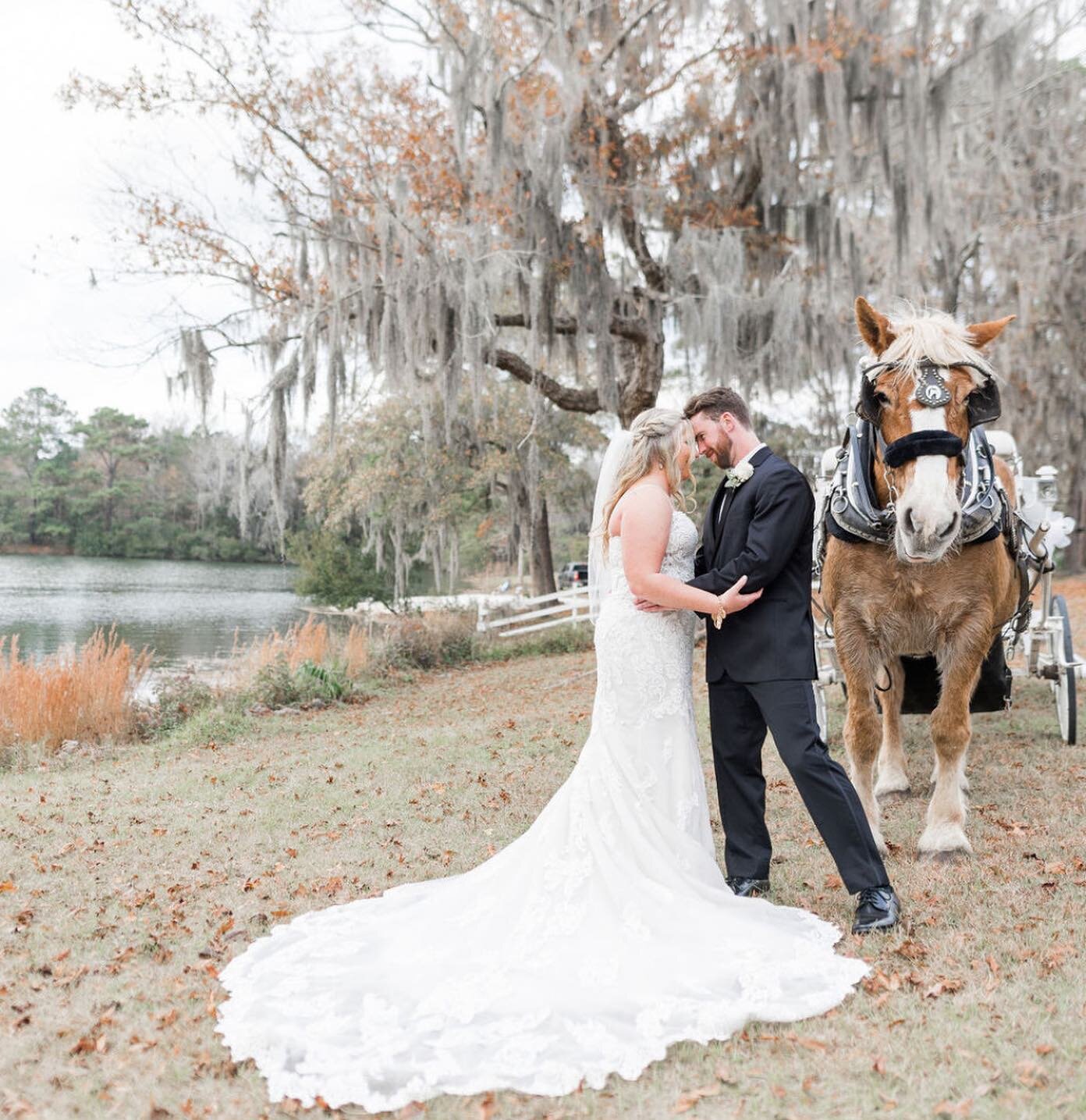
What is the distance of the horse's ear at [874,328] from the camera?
3717mm

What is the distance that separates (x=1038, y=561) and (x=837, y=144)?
7.56m

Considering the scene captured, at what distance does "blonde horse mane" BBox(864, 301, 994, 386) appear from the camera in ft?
11.6

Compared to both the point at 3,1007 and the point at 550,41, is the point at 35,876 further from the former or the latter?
the point at 550,41

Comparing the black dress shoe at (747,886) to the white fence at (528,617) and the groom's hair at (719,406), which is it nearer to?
the groom's hair at (719,406)

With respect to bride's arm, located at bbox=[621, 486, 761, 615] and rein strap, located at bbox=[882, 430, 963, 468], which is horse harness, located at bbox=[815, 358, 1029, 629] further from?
bride's arm, located at bbox=[621, 486, 761, 615]

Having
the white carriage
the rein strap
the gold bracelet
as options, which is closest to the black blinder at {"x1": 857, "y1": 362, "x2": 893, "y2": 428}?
the rein strap

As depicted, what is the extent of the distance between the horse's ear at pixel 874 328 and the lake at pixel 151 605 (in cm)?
1032

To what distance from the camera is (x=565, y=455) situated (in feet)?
63.2

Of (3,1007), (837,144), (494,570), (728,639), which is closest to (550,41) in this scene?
(837,144)

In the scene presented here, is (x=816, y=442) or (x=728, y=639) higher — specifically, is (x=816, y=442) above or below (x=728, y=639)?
above

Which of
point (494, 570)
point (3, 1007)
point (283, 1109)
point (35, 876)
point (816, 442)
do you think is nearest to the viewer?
point (283, 1109)

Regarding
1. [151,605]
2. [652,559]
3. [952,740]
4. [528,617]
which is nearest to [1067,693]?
[952,740]

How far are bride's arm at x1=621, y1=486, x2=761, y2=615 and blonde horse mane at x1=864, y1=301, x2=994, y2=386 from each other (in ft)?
3.45

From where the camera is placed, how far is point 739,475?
3.49m
